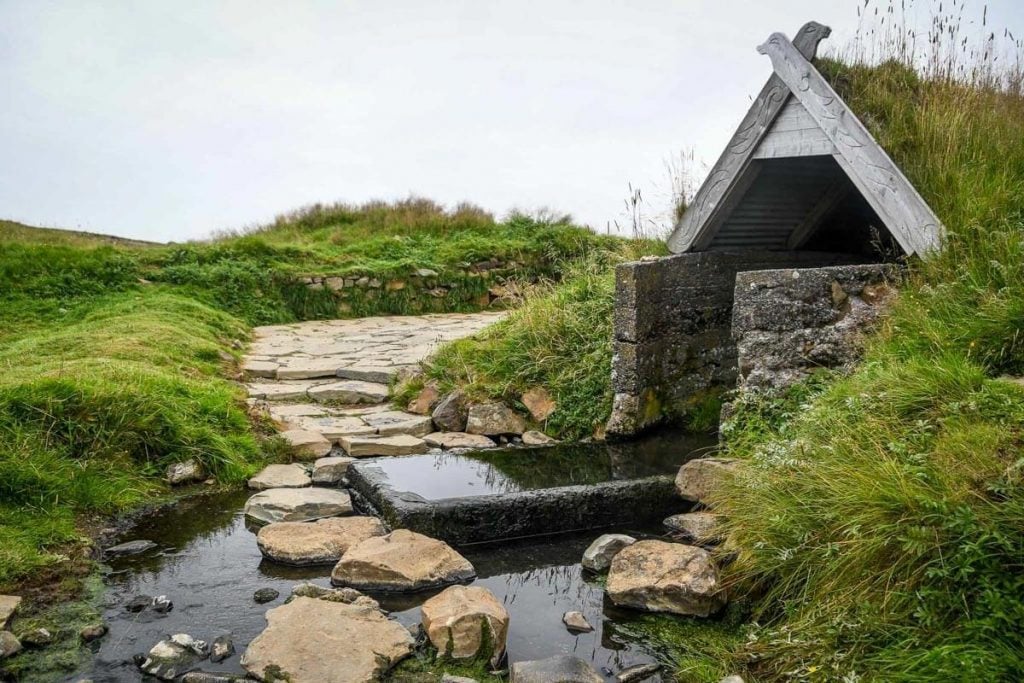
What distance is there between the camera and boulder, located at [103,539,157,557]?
5.02 metres

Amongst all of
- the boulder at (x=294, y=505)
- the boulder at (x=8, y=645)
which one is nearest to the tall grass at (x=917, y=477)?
the boulder at (x=294, y=505)

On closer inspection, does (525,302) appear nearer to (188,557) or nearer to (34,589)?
(188,557)

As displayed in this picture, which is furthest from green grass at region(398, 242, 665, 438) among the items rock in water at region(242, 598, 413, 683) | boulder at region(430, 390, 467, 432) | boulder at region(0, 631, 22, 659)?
boulder at region(0, 631, 22, 659)

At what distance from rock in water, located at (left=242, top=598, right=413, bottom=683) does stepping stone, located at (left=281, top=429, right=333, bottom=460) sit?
112 inches

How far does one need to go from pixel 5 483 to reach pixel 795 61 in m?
6.25

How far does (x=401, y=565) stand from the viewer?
4.66 meters

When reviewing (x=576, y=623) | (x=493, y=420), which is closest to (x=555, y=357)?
(x=493, y=420)

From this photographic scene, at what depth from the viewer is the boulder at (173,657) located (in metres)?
3.68

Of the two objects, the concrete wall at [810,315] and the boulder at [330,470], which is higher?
the concrete wall at [810,315]

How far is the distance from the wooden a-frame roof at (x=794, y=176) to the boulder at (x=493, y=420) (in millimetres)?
2194

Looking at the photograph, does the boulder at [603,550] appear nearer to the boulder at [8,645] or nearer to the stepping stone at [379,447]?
the stepping stone at [379,447]

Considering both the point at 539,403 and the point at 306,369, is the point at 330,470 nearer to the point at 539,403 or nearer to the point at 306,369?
the point at 539,403

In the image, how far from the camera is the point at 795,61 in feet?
20.6

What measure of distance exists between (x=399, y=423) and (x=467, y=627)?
404 centimetres
